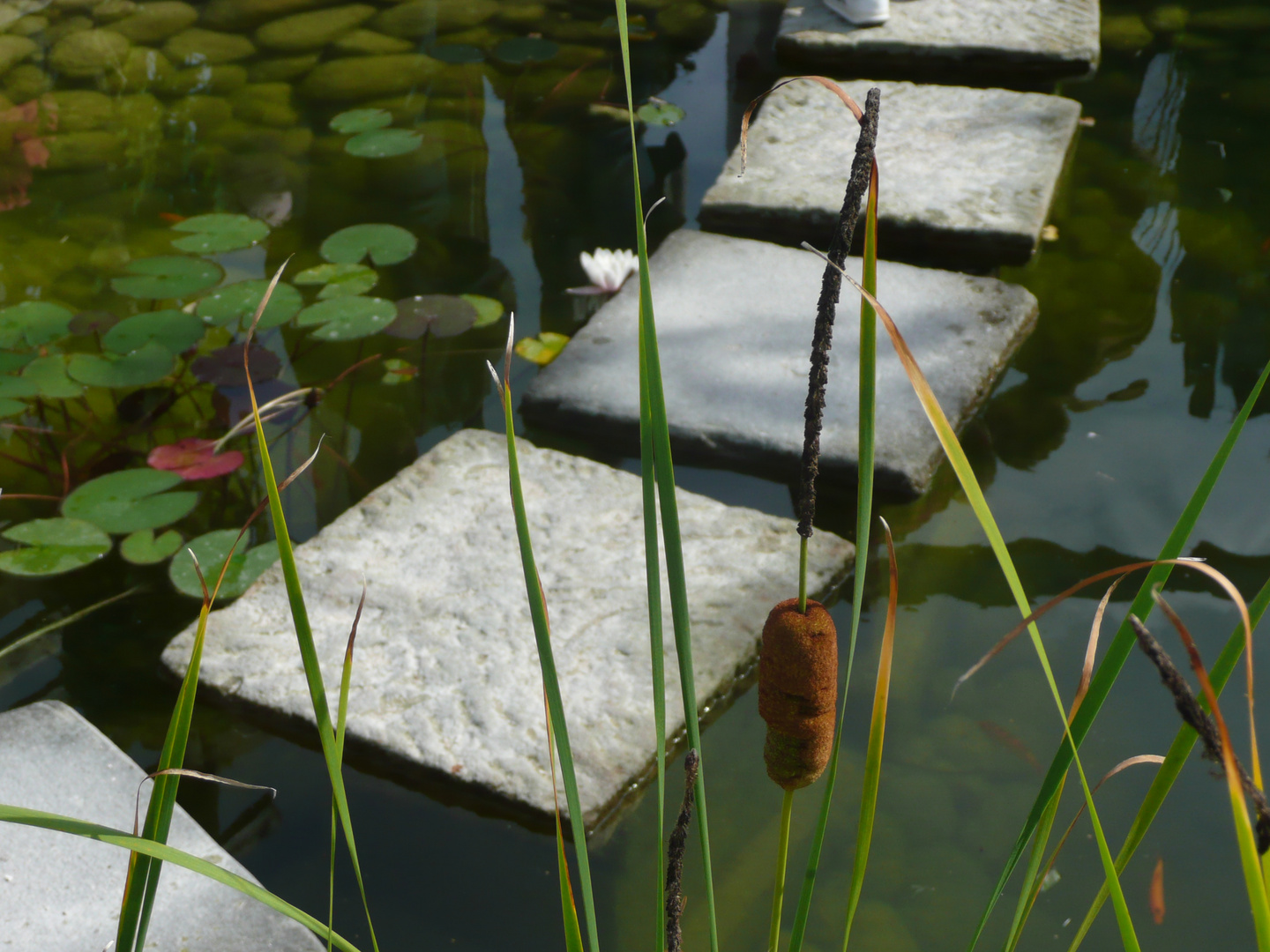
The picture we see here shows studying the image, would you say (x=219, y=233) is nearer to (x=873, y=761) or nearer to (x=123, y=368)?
(x=123, y=368)

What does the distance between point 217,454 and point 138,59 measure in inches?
64.9

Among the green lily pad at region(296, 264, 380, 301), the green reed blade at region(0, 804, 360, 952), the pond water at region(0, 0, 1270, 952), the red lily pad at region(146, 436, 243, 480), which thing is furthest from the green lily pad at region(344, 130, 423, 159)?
the green reed blade at region(0, 804, 360, 952)

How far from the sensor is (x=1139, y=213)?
6.34ft

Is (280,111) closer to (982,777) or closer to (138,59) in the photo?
(138,59)

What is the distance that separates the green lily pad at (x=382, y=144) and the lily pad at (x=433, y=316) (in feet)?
1.84

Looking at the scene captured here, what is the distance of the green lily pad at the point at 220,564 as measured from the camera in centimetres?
121

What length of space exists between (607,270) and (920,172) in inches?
26.4

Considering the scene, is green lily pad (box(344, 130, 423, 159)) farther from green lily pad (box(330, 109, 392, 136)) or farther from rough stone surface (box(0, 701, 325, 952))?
rough stone surface (box(0, 701, 325, 952))

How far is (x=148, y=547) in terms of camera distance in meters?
1.27

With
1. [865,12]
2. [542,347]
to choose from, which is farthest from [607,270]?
[865,12]

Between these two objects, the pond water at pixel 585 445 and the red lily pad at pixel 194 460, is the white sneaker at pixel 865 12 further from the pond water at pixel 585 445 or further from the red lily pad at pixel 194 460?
the red lily pad at pixel 194 460

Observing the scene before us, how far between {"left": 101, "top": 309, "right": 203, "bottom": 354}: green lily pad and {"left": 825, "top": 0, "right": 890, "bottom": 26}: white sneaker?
5.72 feet

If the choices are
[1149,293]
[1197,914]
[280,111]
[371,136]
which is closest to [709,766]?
[1197,914]

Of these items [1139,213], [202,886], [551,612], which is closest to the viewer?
[202,886]
